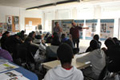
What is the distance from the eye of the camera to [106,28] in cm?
634

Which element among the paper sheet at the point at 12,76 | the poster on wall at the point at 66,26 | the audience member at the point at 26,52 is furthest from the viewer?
the poster on wall at the point at 66,26

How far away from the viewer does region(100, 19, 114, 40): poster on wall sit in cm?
613

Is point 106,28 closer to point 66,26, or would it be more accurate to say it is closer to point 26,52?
point 66,26

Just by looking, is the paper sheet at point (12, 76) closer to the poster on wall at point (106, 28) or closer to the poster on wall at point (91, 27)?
the poster on wall at point (106, 28)

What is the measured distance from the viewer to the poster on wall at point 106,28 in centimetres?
613

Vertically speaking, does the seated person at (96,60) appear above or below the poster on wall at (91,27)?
below

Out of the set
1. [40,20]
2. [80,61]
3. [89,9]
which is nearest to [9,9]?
[40,20]

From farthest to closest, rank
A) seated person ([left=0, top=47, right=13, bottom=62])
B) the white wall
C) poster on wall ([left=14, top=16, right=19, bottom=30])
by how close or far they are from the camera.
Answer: poster on wall ([left=14, top=16, right=19, bottom=30]) → the white wall → seated person ([left=0, top=47, right=13, bottom=62])

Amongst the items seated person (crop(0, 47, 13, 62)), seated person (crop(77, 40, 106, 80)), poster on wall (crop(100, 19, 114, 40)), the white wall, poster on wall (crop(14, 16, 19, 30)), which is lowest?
seated person (crop(77, 40, 106, 80))

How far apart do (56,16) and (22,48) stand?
20.4ft

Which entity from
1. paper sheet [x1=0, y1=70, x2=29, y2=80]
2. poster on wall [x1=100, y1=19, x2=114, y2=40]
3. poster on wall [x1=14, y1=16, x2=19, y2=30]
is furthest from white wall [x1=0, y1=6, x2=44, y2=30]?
paper sheet [x1=0, y1=70, x2=29, y2=80]

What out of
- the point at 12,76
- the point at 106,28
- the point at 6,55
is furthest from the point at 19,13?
the point at 12,76

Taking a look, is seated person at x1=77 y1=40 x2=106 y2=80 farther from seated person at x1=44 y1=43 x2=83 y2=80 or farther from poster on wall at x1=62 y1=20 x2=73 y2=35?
poster on wall at x1=62 y1=20 x2=73 y2=35

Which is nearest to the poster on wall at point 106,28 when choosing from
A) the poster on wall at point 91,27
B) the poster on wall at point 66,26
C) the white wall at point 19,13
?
the poster on wall at point 91,27
